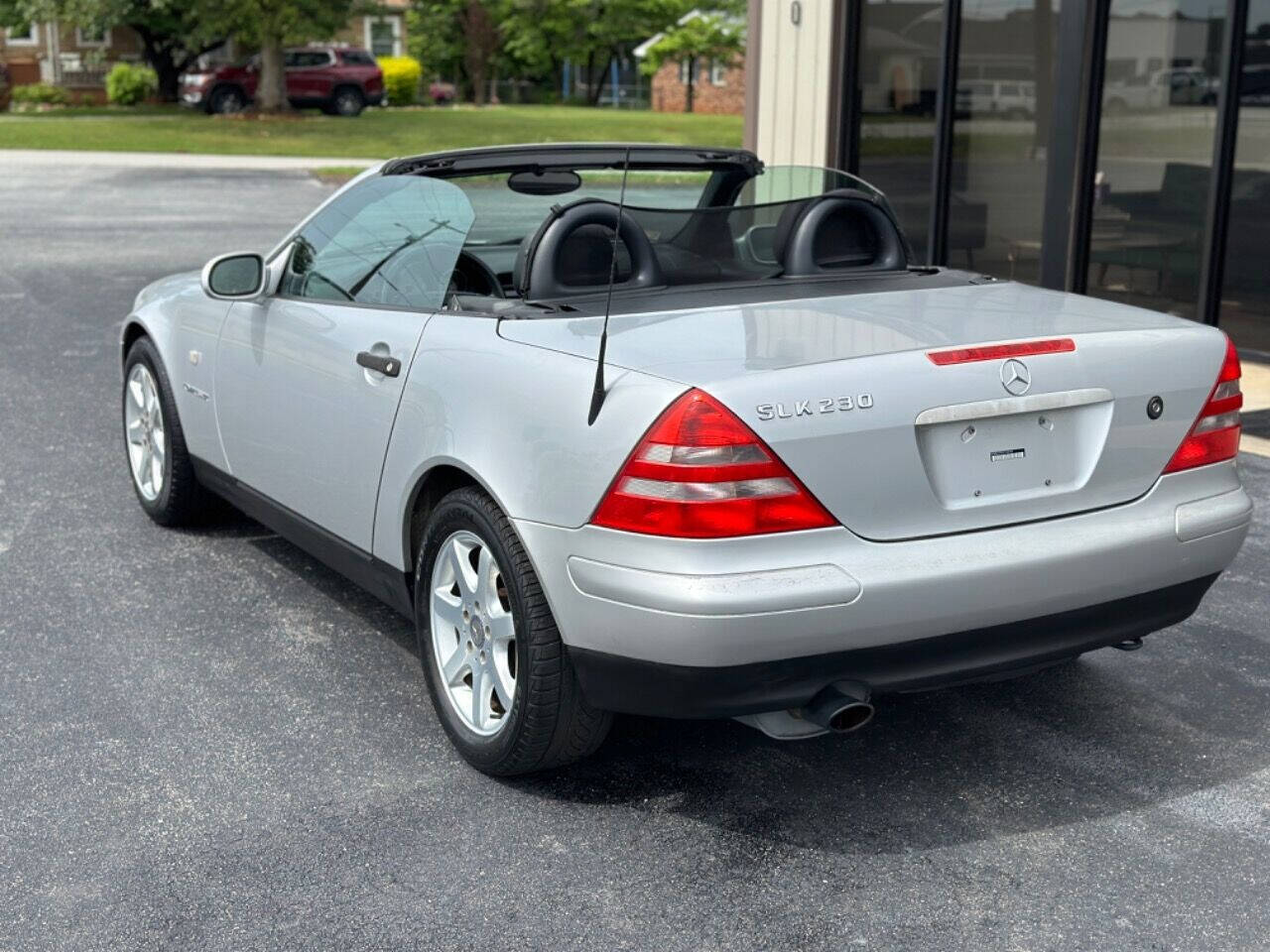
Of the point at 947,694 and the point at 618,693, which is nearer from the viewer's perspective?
the point at 618,693

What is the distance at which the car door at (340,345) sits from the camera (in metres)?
4.37

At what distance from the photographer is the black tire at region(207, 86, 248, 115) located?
4372cm

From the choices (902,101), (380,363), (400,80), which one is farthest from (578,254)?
(400,80)

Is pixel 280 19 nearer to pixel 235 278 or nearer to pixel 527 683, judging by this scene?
pixel 235 278

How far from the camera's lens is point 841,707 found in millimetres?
3438

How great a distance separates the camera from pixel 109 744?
4.19 metres

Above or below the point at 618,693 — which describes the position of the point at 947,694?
below

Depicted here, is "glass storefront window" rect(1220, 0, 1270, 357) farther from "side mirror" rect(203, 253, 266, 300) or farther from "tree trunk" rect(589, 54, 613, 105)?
"tree trunk" rect(589, 54, 613, 105)

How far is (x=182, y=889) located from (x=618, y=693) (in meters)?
1.03

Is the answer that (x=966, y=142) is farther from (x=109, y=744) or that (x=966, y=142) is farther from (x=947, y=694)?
(x=109, y=744)

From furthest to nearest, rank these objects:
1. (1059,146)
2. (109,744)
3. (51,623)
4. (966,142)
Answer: (966,142)
(1059,146)
(51,623)
(109,744)

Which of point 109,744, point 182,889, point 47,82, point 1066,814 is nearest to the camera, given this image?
point 182,889

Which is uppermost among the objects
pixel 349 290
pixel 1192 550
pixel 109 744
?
pixel 349 290

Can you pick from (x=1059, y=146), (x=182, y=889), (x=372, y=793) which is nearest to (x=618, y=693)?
(x=372, y=793)
